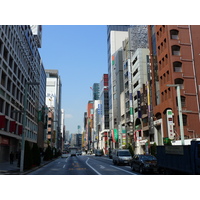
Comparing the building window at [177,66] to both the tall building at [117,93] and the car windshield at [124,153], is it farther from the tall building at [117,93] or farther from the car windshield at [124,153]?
the tall building at [117,93]

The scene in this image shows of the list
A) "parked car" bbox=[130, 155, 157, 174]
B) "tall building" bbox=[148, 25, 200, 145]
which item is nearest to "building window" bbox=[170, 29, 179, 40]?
"tall building" bbox=[148, 25, 200, 145]

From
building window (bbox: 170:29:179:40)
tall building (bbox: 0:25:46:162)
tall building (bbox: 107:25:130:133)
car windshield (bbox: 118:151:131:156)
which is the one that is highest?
tall building (bbox: 107:25:130:133)

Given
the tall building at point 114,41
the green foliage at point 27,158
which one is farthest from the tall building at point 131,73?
the green foliage at point 27,158

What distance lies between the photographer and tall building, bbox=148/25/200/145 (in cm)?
4128

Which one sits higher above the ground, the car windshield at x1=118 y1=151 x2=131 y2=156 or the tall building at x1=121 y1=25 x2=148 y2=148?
the tall building at x1=121 y1=25 x2=148 y2=148

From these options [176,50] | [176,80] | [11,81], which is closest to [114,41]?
[176,50]

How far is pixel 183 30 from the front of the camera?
46438 mm

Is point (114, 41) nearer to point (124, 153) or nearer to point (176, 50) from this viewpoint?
point (176, 50)

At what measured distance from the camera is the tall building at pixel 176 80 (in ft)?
135

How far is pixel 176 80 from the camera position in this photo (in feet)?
144

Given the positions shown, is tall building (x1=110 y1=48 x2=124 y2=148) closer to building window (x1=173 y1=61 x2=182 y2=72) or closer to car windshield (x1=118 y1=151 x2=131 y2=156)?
building window (x1=173 y1=61 x2=182 y2=72)

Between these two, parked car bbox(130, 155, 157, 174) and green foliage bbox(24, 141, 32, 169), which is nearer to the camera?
parked car bbox(130, 155, 157, 174)

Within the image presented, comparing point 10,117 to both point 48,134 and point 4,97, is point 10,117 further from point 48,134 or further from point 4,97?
point 48,134

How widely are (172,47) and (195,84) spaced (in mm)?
8817
